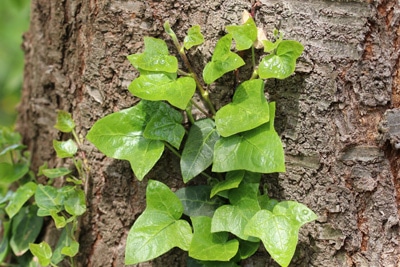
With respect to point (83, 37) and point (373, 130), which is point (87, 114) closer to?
point (83, 37)

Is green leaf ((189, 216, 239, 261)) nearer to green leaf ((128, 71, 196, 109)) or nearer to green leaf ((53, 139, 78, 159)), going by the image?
green leaf ((128, 71, 196, 109))

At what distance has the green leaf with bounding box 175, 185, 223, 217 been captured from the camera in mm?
1308

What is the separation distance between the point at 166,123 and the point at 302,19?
438 mm

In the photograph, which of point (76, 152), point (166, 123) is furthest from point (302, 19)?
point (76, 152)

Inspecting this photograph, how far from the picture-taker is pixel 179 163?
1364mm

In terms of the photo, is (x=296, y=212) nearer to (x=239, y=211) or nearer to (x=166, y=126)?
(x=239, y=211)

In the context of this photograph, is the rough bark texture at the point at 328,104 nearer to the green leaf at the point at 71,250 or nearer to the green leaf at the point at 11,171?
the green leaf at the point at 71,250

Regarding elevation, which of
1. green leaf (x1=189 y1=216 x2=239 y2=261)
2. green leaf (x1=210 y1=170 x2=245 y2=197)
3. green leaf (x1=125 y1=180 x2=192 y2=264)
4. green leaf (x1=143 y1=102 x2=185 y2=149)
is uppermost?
green leaf (x1=143 y1=102 x2=185 y2=149)

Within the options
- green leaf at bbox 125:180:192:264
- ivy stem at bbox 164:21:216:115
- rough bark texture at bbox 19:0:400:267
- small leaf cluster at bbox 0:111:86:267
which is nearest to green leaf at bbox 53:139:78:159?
small leaf cluster at bbox 0:111:86:267

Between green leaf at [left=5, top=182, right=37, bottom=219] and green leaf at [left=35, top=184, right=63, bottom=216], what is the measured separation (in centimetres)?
10

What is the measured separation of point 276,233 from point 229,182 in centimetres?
17

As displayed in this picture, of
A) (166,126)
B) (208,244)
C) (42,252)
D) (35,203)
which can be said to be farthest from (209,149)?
(35,203)

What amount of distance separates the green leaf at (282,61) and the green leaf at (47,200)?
718 millimetres

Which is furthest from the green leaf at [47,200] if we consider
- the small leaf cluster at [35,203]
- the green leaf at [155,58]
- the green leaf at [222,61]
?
the green leaf at [222,61]
